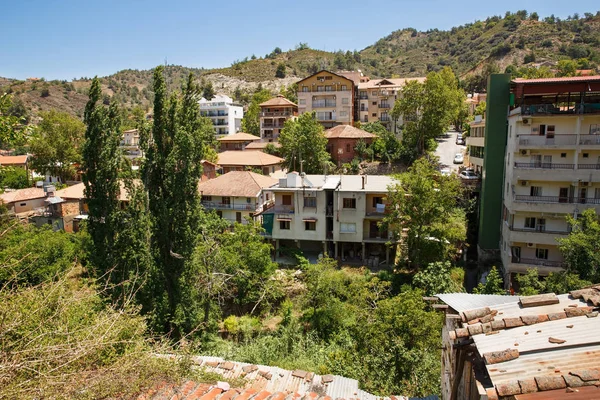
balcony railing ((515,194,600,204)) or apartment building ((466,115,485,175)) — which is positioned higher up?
apartment building ((466,115,485,175))

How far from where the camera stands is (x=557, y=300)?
22.2 feet

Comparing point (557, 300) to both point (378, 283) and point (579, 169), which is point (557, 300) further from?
point (579, 169)

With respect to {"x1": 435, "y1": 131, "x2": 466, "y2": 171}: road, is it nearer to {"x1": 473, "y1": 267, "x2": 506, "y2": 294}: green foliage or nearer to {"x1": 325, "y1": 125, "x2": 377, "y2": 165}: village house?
{"x1": 325, "y1": 125, "x2": 377, "y2": 165}: village house

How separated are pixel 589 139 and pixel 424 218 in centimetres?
973

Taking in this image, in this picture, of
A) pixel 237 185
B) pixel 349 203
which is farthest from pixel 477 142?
pixel 237 185

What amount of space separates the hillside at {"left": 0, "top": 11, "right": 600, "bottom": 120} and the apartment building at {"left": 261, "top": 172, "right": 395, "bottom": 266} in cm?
5904

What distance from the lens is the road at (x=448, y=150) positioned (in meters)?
43.7

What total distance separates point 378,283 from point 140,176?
46.6 feet

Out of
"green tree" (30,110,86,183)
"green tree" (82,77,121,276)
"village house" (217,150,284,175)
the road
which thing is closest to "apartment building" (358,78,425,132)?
the road

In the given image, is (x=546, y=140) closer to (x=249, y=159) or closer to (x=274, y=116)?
(x=249, y=159)

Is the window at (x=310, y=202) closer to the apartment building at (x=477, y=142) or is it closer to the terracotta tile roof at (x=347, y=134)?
the apartment building at (x=477, y=142)

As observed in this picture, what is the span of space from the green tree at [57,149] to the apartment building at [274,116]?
919 inches

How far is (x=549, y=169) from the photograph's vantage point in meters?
23.8

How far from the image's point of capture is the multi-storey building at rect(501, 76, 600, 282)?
23453mm
